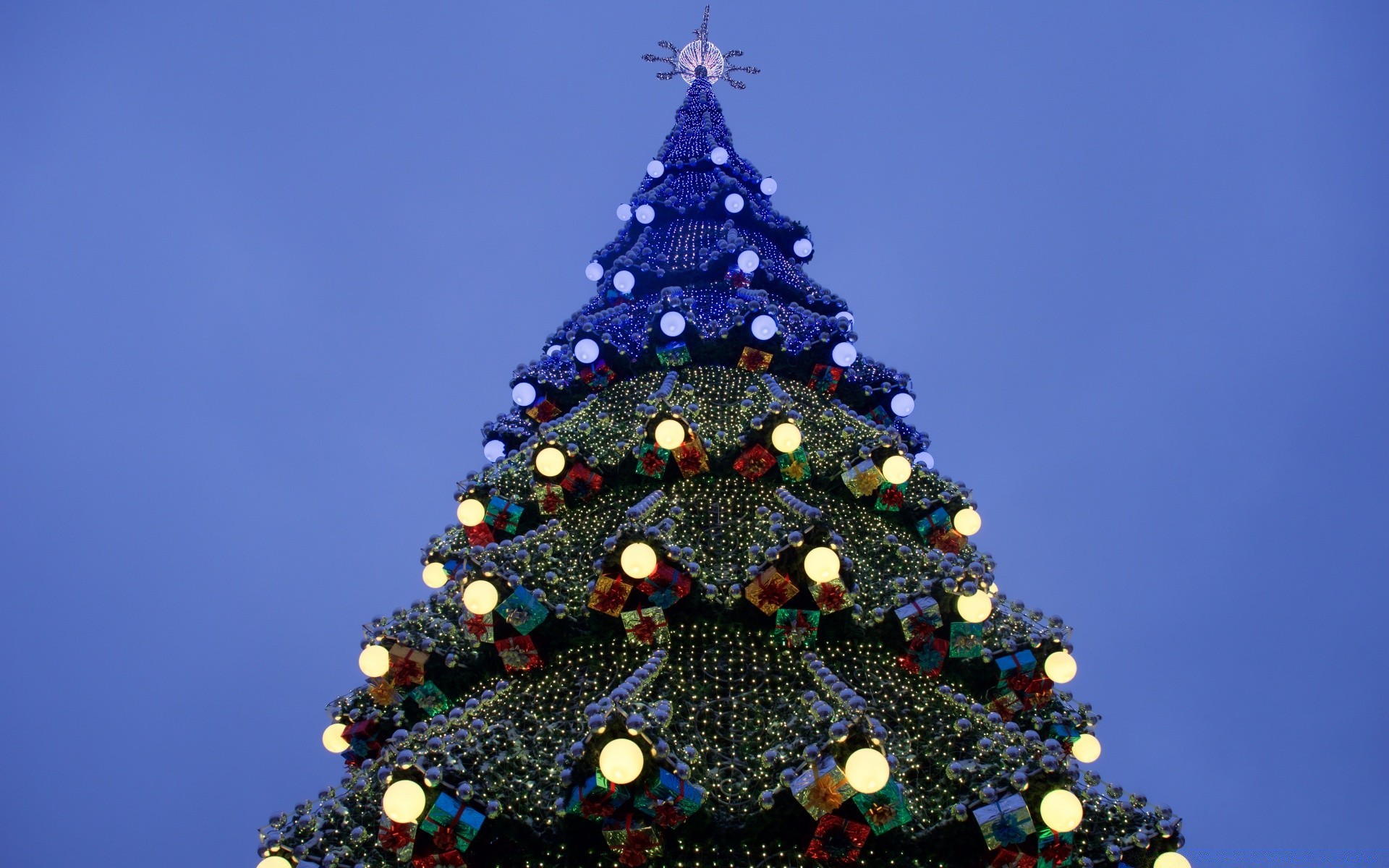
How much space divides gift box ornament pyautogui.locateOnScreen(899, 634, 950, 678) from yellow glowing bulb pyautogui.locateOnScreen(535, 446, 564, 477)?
135 inches

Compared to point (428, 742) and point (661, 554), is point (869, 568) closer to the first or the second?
point (661, 554)

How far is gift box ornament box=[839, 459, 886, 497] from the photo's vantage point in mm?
6699

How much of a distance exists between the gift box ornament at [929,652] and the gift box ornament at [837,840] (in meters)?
1.66

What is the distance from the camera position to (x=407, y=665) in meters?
5.88

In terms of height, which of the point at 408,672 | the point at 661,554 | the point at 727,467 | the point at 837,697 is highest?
the point at 727,467

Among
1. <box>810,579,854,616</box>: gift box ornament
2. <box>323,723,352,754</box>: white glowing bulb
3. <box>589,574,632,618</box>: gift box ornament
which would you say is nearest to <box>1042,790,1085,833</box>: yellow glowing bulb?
<box>810,579,854,616</box>: gift box ornament

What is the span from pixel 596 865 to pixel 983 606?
3.18 m

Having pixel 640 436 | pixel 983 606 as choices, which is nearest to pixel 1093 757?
pixel 983 606

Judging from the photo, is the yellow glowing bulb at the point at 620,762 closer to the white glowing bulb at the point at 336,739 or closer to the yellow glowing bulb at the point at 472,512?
the yellow glowing bulb at the point at 472,512

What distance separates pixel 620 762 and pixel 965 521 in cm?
464

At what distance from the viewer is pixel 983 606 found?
5.39m

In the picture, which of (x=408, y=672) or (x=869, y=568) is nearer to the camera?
(x=408, y=672)

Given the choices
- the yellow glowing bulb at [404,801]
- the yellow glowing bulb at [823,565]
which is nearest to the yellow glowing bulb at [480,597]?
the yellow glowing bulb at [404,801]

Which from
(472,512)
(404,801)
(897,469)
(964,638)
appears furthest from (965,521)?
(404,801)
